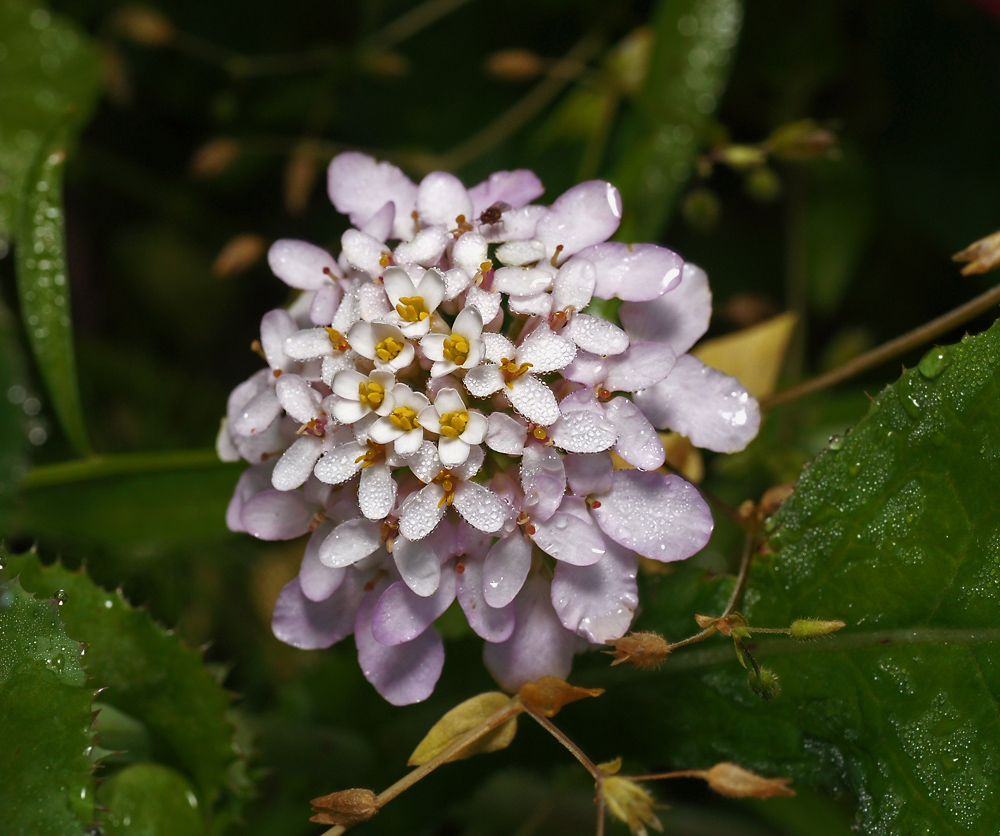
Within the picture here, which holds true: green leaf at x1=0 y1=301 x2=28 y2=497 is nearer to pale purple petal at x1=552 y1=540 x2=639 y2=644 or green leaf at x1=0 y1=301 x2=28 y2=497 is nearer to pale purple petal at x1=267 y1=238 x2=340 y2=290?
pale purple petal at x1=267 y1=238 x2=340 y2=290

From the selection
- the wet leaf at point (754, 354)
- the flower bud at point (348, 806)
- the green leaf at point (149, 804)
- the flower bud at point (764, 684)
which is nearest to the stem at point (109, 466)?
the green leaf at point (149, 804)

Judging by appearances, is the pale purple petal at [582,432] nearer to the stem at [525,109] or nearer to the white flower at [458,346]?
the white flower at [458,346]

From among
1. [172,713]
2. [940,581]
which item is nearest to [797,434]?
[940,581]

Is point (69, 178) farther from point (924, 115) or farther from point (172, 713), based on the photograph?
point (924, 115)

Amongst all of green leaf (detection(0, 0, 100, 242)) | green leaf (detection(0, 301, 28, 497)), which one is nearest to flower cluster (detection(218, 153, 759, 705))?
green leaf (detection(0, 301, 28, 497))

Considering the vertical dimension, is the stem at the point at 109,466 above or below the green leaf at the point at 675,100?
below

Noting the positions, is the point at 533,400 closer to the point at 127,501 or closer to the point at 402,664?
the point at 402,664

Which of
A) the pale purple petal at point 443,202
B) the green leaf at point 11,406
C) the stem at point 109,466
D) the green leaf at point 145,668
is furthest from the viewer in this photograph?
the green leaf at point 11,406
